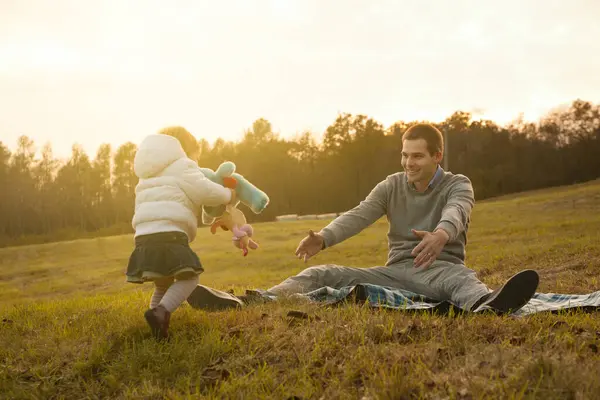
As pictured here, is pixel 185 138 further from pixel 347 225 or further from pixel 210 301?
pixel 347 225

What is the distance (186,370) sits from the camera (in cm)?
400

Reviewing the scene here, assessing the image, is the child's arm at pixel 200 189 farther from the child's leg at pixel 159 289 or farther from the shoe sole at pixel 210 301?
the shoe sole at pixel 210 301

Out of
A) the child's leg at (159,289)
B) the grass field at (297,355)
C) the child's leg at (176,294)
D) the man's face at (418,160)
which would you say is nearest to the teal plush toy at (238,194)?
the child's leg at (159,289)

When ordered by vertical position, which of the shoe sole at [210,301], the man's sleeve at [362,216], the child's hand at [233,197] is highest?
the child's hand at [233,197]

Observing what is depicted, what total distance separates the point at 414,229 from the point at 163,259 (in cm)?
262

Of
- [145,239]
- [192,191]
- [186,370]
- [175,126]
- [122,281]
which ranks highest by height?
[175,126]

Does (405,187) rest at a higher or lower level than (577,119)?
lower

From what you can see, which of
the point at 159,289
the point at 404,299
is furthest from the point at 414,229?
the point at 159,289

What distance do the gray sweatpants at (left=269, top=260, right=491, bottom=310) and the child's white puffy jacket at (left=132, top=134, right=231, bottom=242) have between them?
1.70m

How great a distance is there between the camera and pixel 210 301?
222 inches

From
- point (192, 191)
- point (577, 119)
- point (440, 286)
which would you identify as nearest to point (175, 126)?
point (192, 191)

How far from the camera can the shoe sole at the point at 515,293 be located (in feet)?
15.6

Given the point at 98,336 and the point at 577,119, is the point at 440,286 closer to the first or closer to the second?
the point at 98,336

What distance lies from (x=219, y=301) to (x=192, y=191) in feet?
4.41
